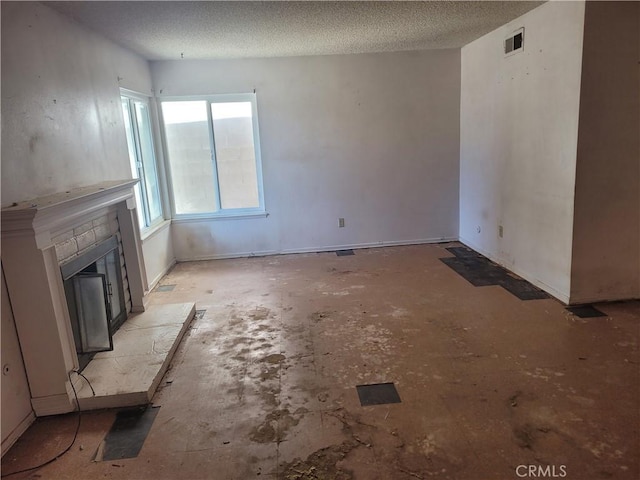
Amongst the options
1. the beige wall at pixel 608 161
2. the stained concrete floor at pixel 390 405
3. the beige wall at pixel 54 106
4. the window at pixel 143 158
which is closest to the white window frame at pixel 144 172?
the window at pixel 143 158

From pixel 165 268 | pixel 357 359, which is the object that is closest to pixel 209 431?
pixel 357 359

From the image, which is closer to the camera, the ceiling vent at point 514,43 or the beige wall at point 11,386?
the beige wall at point 11,386

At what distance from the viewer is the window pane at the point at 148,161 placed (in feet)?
16.5

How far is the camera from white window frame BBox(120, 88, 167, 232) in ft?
15.5

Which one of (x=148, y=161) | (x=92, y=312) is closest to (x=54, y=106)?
(x=92, y=312)

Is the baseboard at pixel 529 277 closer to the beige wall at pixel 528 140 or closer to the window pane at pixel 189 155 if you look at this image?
the beige wall at pixel 528 140

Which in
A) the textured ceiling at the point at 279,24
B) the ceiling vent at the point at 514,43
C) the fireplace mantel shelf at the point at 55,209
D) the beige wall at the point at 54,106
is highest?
the textured ceiling at the point at 279,24

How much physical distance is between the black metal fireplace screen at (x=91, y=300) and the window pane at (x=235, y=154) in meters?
2.36

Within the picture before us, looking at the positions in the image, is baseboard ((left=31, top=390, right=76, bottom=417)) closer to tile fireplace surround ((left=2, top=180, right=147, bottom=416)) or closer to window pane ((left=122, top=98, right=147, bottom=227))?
tile fireplace surround ((left=2, top=180, right=147, bottom=416))

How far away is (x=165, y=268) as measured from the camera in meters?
5.21

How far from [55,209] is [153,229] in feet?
8.17

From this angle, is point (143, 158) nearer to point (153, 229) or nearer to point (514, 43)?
point (153, 229)

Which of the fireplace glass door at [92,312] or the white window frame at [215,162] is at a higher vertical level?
the white window frame at [215,162]

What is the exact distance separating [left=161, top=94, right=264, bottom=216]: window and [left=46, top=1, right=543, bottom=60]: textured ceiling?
611mm
